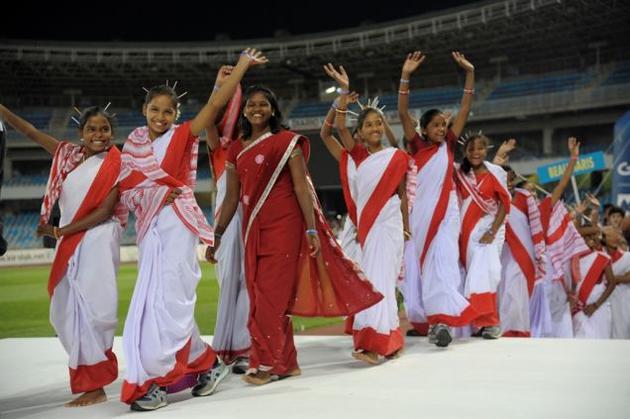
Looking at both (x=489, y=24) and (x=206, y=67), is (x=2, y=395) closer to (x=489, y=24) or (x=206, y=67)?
(x=489, y=24)

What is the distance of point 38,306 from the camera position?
1351cm

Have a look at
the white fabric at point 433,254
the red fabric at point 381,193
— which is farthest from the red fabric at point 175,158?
the white fabric at point 433,254

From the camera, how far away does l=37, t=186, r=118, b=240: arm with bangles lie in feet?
13.2

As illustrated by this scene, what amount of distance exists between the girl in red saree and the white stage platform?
0.33 metres

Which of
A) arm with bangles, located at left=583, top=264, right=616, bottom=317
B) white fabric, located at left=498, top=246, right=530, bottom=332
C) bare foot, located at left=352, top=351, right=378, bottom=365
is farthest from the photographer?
arm with bangles, located at left=583, top=264, right=616, bottom=317

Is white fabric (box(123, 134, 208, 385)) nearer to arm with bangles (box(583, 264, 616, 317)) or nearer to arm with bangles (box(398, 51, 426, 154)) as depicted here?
arm with bangles (box(398, 51, 426, 154))

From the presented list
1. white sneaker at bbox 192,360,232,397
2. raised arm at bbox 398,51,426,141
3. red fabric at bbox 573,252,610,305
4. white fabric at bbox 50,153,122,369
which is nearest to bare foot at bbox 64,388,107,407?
white fabric at bbox 50,153,122,369

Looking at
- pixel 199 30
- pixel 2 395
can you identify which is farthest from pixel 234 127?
pixel 199 30

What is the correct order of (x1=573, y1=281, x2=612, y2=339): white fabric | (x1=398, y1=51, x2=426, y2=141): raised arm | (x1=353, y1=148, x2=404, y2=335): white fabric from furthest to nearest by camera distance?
(x1=573, y1=281, x2=612, y2=339): white fabric < (x1=398, y1=51, x2=426, y2=141): raised arm < (x1=353, y1=148, x2=404, y2=335): white fabric

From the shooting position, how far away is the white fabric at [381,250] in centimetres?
492

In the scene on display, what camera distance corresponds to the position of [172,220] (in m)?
3.93

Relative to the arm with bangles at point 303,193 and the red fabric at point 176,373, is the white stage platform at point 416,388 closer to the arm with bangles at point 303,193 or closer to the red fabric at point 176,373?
the red fabric at point 176,373

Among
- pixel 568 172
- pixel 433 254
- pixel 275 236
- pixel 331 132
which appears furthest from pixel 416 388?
pixel 568 172

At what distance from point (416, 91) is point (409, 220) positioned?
1341 inches
